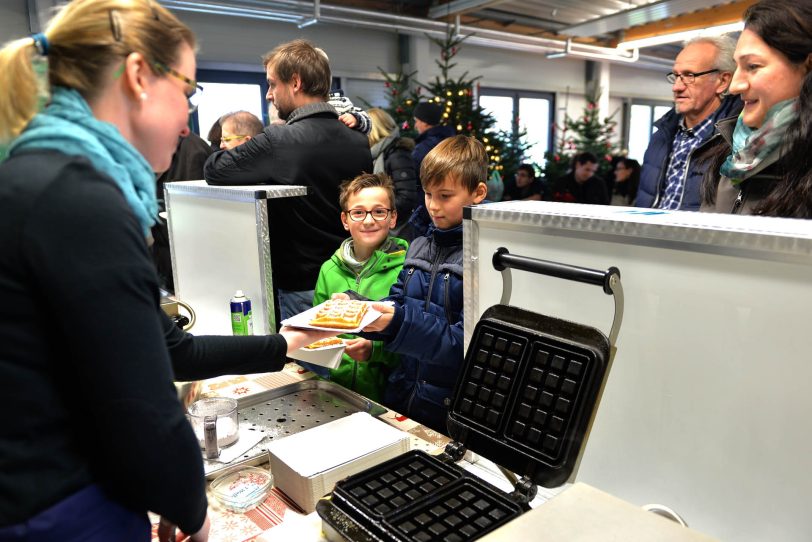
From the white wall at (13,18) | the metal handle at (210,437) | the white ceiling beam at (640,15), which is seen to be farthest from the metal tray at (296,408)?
the white ceiling beam at (640,15)

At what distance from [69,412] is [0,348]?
0.38 feet

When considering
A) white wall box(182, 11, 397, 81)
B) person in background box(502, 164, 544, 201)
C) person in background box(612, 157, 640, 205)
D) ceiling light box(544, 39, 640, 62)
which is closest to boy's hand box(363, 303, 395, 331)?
white wall box(182, 11, 397, 81)

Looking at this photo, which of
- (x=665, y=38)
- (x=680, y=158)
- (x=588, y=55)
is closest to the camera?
(x=680, y=158)

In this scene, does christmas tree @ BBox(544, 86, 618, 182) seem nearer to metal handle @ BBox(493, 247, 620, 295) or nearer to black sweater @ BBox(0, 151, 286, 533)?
metal handle @ BBox(493, 247, 620, 295)

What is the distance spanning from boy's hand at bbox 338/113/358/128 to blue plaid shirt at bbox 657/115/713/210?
139cm

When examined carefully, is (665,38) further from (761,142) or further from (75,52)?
(75,52)

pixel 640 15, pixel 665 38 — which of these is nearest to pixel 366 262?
pixel 640 15

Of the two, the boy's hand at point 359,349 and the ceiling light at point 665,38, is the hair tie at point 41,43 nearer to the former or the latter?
the boy's hand at point 359,349

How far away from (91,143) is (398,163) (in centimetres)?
332

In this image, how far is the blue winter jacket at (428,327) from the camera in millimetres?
1559

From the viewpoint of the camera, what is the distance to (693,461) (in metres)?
1.03

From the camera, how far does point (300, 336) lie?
1.48 meters

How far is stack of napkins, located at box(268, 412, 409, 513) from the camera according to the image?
119 centimetres

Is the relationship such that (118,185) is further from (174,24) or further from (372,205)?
(372,205)
